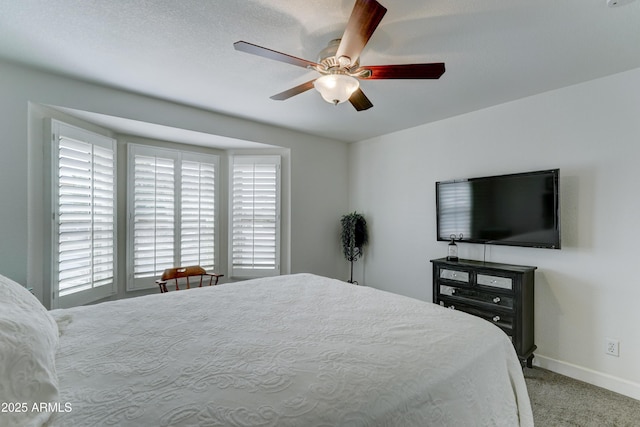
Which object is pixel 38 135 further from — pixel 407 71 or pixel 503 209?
pixel 503 209

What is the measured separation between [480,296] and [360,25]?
8.61ft

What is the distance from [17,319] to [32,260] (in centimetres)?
201

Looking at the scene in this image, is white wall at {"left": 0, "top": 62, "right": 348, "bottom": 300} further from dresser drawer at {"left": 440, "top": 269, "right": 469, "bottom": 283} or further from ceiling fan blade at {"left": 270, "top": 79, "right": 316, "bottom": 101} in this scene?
dresser drawer at {"left": 440, "top": 269, "right": 469, "bottom": 283}

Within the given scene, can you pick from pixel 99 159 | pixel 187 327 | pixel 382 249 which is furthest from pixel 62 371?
pixel 382 249

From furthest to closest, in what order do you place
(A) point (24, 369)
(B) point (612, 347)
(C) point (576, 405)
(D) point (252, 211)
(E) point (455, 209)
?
1. (D) point (252, 211)
2. (E) point (455, 209)
3. (B) point (612, 347)
4. (C) point (576, 405)
5. (A) point (24, 369)

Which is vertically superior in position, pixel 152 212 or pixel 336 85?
pixel 336 85

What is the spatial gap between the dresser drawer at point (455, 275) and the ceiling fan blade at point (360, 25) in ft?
7.63

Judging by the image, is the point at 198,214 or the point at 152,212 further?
the point at 198,214

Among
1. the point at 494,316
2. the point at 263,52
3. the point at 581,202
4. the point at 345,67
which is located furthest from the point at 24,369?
the point at 581,202

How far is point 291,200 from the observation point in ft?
13.5

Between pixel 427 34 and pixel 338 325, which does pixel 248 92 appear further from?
pixel 338 325

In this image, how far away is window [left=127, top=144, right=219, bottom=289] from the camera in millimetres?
3510

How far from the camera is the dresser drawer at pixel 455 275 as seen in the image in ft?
9.61

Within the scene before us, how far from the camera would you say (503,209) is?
2.91 m
